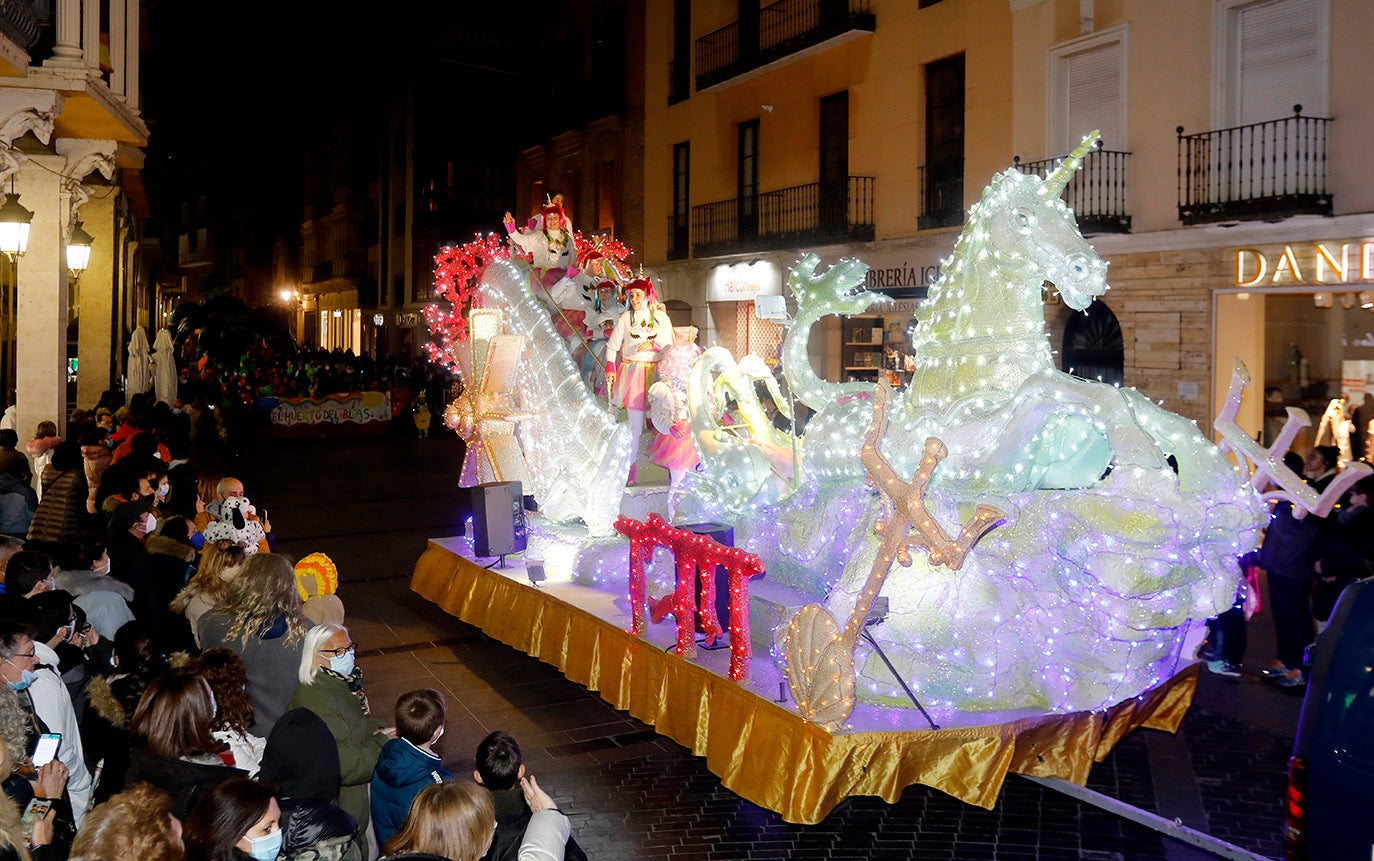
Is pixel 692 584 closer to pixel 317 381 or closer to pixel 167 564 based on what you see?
pixel 167 564

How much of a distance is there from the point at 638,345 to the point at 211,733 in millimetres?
5457

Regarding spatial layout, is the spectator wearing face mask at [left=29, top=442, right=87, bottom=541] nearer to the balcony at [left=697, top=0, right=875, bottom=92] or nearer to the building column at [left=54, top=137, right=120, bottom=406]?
the building column at [left=54, top=137, right=120, bottom=406]

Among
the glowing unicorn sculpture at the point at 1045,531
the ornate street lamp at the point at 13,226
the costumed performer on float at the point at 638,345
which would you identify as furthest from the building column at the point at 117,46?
the glowing unicorn sculpture at the point at 1045,531

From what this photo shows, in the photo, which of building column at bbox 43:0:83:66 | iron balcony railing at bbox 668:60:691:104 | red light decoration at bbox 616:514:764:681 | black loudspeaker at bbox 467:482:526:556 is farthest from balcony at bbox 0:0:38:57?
iron balcony railing at bbox 668:60:691:104

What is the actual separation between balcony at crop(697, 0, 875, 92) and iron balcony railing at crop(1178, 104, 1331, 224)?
22.5 ft

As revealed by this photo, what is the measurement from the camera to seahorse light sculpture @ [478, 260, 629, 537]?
8.98m

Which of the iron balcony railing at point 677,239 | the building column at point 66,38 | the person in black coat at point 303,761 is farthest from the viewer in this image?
the iron balcony railing at point 677,239

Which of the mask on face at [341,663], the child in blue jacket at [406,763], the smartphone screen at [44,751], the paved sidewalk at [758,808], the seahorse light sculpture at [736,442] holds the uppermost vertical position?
the seahorse light sculpture at [736,442]

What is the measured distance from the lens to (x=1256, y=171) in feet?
42.1

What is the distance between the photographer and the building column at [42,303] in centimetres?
1129

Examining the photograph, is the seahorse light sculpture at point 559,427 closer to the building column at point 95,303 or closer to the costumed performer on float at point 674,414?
the costumed performer on float at point 674,414

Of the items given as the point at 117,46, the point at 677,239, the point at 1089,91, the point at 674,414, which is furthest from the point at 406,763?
the point at 677,239

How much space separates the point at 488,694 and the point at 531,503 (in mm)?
2298

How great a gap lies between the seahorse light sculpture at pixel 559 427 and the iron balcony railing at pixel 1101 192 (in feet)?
24.9
